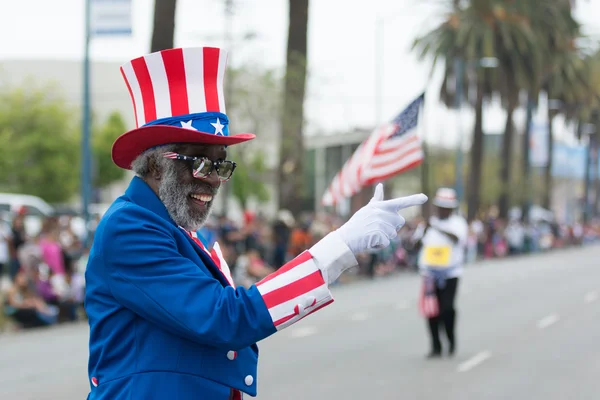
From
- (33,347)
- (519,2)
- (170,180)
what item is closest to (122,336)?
(170,180)

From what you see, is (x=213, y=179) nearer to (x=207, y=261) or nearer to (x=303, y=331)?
(x=207, y=261)

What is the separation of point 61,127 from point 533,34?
24.0m

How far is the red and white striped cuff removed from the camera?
8.92 ft

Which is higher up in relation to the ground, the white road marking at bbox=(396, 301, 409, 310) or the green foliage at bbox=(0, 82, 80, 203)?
the green foliage at bbox=(0, 82, 80, 203)

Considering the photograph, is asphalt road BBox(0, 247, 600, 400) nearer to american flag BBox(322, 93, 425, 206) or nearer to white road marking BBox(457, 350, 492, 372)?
white road marking BBox(457, 350, 492, 372)

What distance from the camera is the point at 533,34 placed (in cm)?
3994

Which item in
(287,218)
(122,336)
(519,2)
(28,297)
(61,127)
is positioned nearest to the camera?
(122,336)

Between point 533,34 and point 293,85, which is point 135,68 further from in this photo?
point 533,34

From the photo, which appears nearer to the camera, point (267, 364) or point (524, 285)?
point (267, 364)

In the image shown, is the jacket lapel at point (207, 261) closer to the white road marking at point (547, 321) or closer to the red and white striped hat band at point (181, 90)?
the red and white striped hat band at point (181, 90)

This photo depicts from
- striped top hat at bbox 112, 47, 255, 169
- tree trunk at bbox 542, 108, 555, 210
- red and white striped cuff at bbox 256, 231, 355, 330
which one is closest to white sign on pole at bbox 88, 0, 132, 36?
striped top hat at bbox 112, 47, 255, 169

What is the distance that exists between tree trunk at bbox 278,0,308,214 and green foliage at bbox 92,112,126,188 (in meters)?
33.8

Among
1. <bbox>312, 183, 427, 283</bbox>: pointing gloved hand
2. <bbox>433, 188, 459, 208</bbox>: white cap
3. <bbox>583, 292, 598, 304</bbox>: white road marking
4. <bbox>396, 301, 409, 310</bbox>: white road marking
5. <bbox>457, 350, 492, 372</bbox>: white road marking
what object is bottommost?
<bbox>583, 292, 598, 304</bbox>: white road marking

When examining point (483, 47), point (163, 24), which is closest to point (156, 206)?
point (163, 24)
